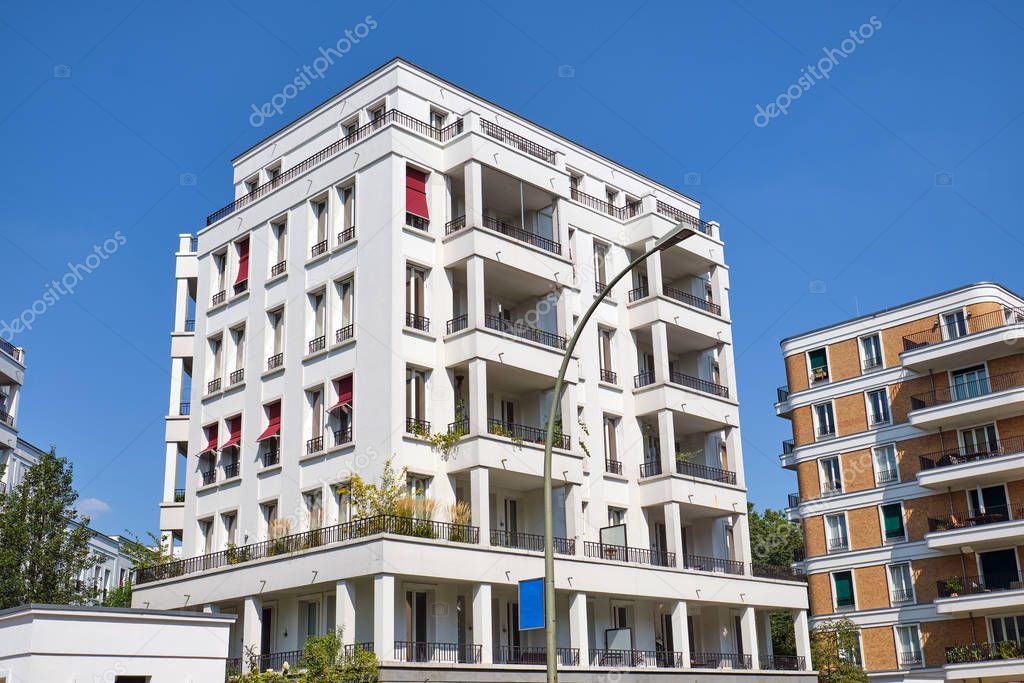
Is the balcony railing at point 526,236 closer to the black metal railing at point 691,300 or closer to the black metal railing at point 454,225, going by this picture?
the black metal railing at point 454,225

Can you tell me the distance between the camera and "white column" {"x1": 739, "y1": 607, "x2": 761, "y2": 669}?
39.2 metres

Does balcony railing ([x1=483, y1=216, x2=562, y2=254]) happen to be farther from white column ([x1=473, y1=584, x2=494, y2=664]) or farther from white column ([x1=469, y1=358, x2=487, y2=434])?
white column ([x1=473, y1=584, x2=494, y2=664])

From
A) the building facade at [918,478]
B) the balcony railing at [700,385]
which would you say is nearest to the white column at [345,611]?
the balcony railing at [700,385]

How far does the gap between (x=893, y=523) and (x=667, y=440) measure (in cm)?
1839

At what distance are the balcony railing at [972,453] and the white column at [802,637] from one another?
1139cm

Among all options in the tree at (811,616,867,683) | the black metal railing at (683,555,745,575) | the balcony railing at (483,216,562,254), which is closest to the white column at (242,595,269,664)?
the balcony railing at (483,216,562,254)

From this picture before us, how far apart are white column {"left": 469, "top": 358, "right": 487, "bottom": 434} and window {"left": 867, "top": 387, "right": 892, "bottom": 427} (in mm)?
28196

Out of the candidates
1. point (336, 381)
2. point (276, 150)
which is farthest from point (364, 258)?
point (276, 150)

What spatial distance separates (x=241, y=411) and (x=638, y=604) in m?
15.6

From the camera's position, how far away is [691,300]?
4406 centimetres

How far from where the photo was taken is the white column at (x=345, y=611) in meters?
28.7

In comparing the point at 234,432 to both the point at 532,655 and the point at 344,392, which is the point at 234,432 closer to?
the point at 344,392

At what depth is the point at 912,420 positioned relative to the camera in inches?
1941

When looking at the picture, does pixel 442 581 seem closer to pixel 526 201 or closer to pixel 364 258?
pixel 364 258
